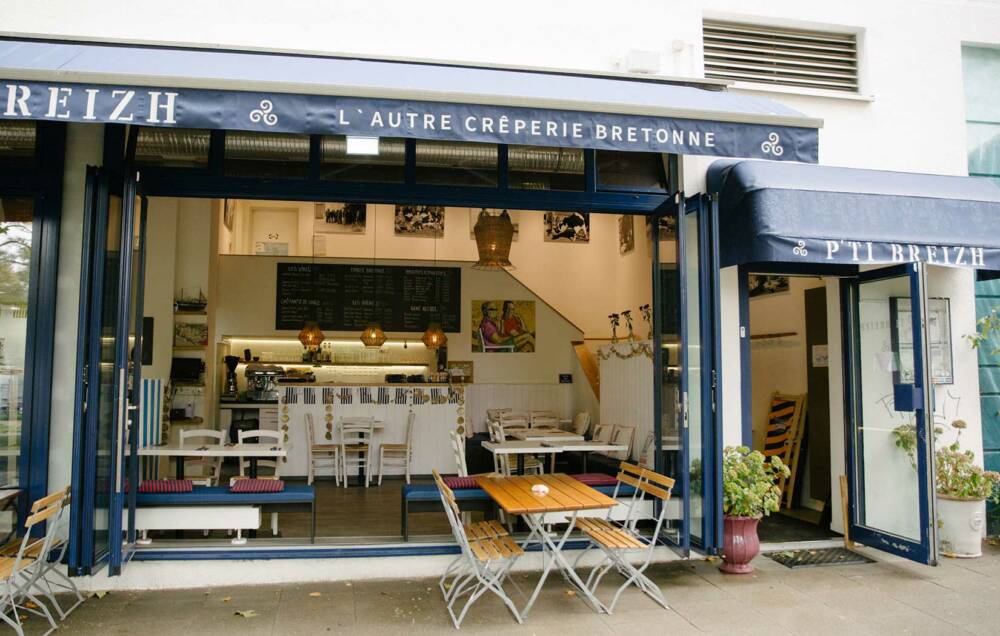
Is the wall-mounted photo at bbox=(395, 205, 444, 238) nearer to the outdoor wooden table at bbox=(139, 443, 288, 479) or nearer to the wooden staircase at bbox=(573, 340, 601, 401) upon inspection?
the wooden staircase at bbox=(573, 340, 601, 401)

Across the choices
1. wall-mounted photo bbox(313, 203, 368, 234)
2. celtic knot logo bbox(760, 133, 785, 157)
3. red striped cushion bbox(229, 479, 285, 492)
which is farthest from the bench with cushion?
wall-mounted photo bbox(313, 203, 368, 234)

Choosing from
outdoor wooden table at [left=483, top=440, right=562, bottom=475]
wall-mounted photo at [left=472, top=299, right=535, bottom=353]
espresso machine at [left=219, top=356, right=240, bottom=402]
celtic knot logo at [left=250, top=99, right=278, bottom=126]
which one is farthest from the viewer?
wall-mounted photo at [left=472, top=299, right=535, bottom=353]

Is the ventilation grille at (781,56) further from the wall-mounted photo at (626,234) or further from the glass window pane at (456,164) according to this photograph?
the wall-mounted photo at (626,234)

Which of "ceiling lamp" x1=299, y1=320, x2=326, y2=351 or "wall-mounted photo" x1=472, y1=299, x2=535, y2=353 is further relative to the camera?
"wall-mounted photo" x1=472, y1=299, x2=535, y2=353

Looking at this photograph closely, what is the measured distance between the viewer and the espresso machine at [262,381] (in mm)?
10797

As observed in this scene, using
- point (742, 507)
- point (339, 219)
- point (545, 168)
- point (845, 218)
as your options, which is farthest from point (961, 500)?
point (339, 219)

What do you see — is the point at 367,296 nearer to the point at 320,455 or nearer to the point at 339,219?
the point at 339,219

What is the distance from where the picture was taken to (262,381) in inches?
439

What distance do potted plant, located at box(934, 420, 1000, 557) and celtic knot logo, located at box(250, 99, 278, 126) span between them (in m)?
5.16

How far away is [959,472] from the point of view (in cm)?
576

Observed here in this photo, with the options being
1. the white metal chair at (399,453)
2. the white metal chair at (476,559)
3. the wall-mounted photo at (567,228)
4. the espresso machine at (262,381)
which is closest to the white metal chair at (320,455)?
the white metal chair at (399,453)

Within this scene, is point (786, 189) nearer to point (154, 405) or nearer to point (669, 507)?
point (669, 507)

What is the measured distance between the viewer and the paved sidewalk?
13.9ft

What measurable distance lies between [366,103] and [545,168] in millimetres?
1817
